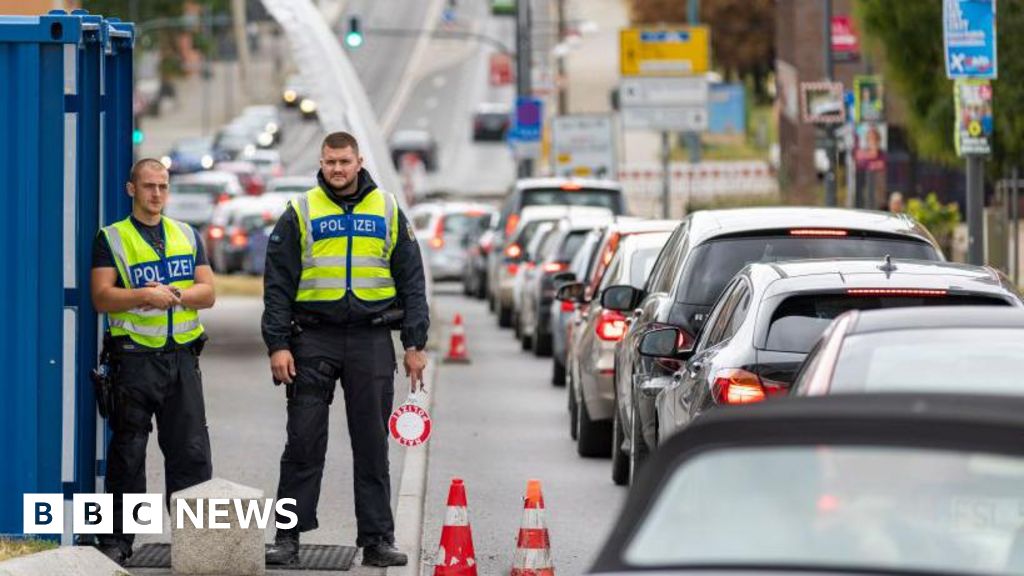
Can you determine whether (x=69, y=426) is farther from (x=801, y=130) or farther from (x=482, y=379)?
(x=801, y=130)

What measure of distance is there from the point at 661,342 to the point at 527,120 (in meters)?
44.2

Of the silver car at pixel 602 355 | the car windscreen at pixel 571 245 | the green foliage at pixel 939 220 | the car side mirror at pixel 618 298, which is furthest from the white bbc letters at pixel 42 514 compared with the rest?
the green foliage at pixel 939 220

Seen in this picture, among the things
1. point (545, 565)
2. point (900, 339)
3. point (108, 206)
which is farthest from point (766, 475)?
point (108, 206)

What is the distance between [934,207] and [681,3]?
68.2 metres

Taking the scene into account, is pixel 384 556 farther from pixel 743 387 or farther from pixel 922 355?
pixel 922 355

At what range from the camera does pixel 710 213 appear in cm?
1420

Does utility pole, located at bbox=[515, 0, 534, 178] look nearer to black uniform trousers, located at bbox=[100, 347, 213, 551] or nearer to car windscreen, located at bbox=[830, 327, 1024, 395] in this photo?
black uniform trousers, located at bbox=[100, 347, 213, 551]

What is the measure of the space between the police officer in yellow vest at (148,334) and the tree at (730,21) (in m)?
95.9

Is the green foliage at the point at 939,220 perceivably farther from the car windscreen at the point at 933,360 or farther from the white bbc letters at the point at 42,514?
the car windscreen at the point at 933,360

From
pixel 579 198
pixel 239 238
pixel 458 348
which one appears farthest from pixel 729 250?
pixel 239 238

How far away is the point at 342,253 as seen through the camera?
34.7 ft

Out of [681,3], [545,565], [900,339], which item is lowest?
[545,565]

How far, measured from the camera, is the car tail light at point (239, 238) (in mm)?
44125

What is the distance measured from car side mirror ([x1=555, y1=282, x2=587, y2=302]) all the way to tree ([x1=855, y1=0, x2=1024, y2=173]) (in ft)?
45.0
